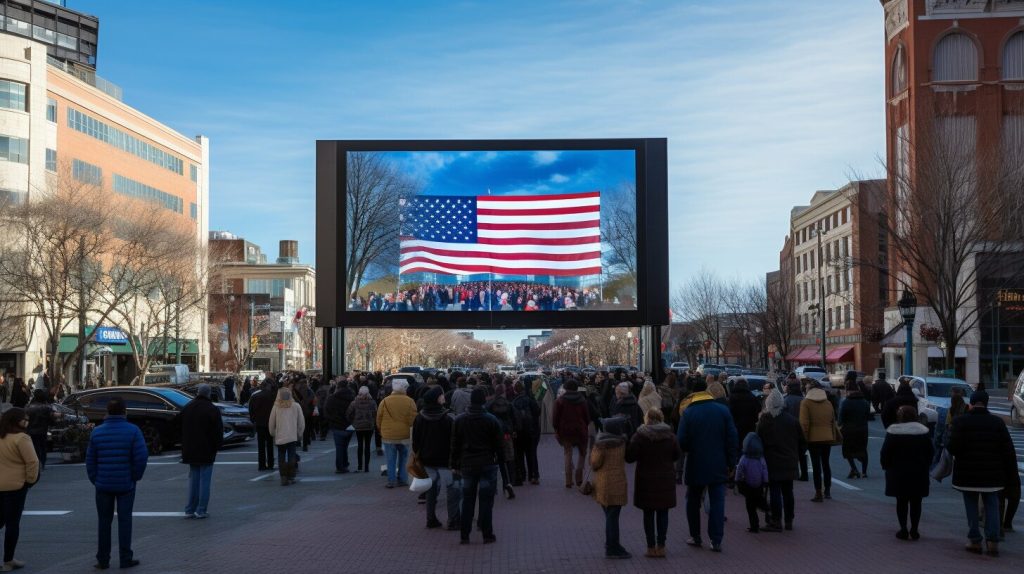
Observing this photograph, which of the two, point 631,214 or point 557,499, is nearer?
point 557,499

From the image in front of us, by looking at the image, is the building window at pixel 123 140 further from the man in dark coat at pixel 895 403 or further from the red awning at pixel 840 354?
the man in dark coat at pixel 895 403

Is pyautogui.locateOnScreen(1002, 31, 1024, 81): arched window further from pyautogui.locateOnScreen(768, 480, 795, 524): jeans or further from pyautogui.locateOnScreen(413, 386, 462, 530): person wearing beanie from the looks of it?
pyautogui.locateOnScreen(413, 386, 462, 530): person wearing beanie

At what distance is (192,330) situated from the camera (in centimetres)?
7512

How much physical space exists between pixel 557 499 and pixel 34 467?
25.2 feet

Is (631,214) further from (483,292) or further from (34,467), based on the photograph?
(34,467)

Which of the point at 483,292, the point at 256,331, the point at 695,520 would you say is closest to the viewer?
the point at 695,520

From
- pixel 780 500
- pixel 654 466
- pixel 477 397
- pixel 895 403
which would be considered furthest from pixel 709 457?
pixel 895 403

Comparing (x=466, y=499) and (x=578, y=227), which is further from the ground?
→ (x=578, y=227)

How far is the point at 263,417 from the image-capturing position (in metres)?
19.3

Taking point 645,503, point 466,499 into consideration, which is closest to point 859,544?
point 645,503

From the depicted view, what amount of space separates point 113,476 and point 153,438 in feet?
46.7

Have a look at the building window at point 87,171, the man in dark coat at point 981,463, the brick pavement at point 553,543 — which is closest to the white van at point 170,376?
the building window at point 87,171

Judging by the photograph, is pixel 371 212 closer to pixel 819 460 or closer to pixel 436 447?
pixel 819 460

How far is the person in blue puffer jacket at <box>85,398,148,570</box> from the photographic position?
1047 cm
